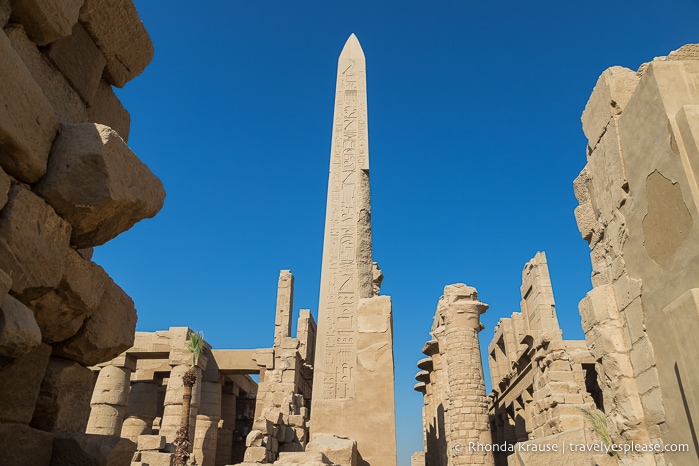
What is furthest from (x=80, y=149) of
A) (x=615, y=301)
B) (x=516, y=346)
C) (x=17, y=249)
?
(x=516, y=346)

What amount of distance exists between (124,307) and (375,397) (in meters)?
5.77

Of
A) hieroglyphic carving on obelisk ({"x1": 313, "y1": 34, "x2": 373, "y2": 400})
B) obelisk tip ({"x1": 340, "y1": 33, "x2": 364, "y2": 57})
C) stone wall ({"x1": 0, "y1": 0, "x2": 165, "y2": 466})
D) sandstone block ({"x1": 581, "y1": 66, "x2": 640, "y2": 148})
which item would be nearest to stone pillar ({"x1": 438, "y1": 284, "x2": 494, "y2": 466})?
hieroglyphic carving on obelisk ({"x1": 313, "y1": 34, "x2": 373, "y2": 400})

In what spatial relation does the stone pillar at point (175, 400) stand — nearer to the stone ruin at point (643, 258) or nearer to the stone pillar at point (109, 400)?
the stone pillar at point (109, 400)

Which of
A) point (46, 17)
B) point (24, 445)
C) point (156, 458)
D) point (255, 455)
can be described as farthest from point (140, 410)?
point (46, 17)

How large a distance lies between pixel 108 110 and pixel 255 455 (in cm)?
655

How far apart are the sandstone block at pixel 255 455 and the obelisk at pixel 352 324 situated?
96 cm

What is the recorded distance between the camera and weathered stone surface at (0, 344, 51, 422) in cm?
210

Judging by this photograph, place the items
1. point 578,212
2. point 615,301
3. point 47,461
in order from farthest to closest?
point 578,212
point 615,301
point 47,461

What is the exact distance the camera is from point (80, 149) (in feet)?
6.76

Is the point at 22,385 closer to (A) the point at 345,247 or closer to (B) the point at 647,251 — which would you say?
(B) the point at 647,251

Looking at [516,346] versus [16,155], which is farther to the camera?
[516,346]

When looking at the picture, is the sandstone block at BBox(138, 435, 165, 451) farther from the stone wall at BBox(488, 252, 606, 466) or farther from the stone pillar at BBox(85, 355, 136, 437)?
the stone wall at BBox(488, 252, 606, 466)

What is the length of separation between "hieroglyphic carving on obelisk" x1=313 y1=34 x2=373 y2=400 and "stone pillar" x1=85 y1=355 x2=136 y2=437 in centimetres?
793

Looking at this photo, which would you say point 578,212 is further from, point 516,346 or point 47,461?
point 516,346
